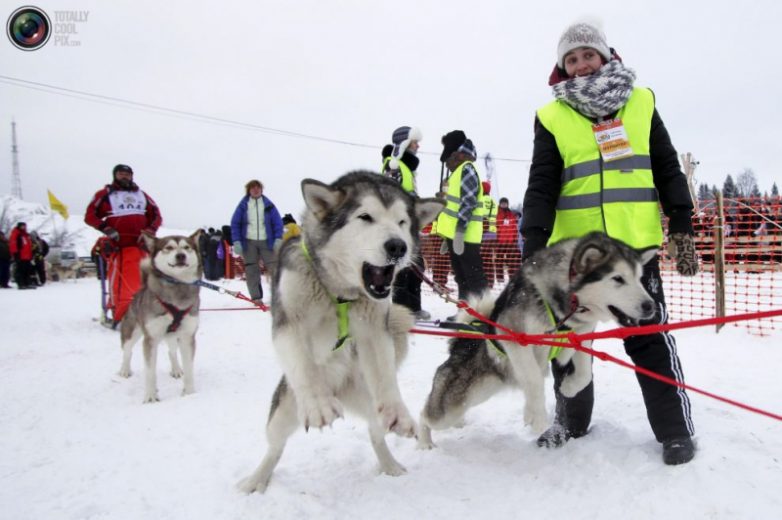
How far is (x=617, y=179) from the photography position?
7.14ft

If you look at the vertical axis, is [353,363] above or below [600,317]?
below

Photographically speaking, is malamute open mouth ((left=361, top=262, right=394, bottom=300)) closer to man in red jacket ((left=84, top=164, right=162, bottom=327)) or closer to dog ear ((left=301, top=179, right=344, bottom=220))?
dog ear ((left=301, top=179, right=344, bottom=220))

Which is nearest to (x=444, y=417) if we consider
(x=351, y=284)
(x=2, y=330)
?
(x=351, y=284)

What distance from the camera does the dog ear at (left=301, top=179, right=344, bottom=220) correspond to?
1984mm

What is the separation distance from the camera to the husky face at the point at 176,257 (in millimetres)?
4359

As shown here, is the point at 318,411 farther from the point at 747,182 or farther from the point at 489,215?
the point at 747,182

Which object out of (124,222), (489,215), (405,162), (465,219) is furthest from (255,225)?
(489,215)

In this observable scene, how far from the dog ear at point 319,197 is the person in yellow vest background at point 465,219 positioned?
3.14m

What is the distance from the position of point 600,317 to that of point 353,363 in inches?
49.5

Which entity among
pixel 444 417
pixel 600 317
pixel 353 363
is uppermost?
pixel 600 317

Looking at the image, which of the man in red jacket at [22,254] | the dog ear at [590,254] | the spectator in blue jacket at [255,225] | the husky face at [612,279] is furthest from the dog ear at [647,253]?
the man in red jacket at [22,254]

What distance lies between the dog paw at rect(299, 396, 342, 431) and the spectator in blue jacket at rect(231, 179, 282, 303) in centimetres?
532

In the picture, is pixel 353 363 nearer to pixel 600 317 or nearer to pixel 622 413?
pixel 600 317

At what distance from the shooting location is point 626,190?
218 cm
